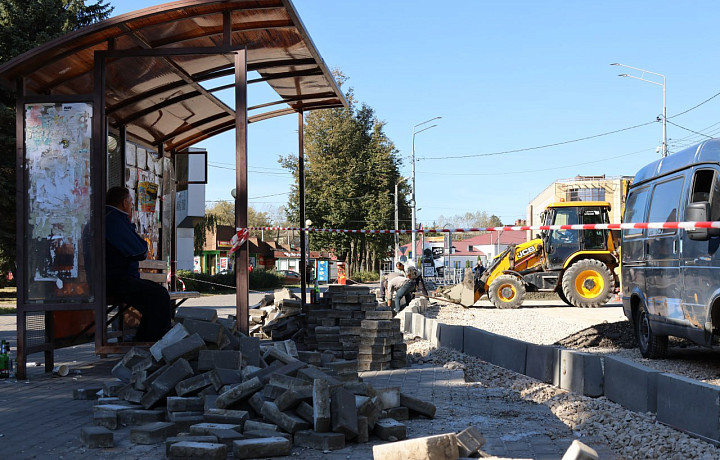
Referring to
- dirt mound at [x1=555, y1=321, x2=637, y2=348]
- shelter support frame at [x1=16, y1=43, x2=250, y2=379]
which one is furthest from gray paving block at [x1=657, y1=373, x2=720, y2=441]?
dirt mound at [x1=555, y1=321, x2=637, y2=348]

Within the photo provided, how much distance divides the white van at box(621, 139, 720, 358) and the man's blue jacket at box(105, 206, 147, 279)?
675 cm

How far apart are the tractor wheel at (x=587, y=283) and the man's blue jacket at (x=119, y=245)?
1680 centimetres

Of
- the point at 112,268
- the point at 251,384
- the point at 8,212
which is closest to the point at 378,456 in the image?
the point at 251,384

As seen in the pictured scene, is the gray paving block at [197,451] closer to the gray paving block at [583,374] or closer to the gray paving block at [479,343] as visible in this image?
the gray paving block at [583,374]

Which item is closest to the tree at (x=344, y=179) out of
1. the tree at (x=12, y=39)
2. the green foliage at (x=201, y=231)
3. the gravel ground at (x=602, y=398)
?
the green foliage at (x=201, y=231)

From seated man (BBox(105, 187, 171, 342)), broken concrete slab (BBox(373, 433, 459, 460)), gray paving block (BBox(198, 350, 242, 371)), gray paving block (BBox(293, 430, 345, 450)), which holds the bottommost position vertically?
gray paving block (BBox(293, 430, 345, 450))

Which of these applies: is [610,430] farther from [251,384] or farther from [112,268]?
[112,268]

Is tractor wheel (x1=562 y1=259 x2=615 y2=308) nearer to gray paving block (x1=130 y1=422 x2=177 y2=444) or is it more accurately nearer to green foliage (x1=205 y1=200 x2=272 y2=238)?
gray paving block (x1=130 y1=422 x2=177 y2=444)

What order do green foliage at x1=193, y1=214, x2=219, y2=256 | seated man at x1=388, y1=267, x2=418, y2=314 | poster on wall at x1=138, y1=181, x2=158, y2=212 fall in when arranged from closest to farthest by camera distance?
1. poster on wall at x1=138, y1=181, x2=158, y2=212
2. seated man at x1=388, y1=267, x2=418, y2=314
3. green foliage at x1=193, y1=214, x2=219, y2=256

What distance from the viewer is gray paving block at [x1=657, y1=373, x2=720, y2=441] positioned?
5281 mm

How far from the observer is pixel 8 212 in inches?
1093

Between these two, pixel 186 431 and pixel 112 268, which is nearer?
pixel 186 431

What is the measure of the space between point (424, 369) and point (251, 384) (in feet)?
15.1

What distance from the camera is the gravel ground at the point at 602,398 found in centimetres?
546
